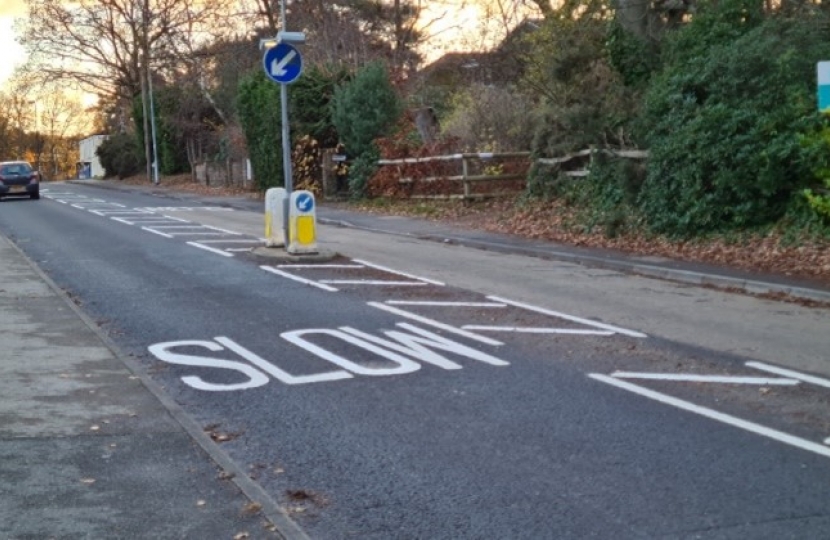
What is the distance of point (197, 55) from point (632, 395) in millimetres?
46186

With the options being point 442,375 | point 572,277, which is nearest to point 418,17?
point 572,277

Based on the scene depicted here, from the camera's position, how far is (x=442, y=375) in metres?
8.83

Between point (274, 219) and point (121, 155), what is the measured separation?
176ft

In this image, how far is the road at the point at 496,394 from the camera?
558 centimetres

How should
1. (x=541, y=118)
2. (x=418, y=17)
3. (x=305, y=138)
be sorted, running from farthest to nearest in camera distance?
1. (x=418, y=17)
2. (x=305, y=138)
3. (x=541, y=118)

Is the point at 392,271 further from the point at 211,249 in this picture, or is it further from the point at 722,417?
the point at 722,417

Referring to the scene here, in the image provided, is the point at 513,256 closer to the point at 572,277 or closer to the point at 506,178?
the point at 572,277

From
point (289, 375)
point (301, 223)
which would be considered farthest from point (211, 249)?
point (289, 375)

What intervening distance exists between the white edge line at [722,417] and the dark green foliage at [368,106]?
23919 millimetres

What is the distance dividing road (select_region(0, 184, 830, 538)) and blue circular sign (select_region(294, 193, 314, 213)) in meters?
1.79

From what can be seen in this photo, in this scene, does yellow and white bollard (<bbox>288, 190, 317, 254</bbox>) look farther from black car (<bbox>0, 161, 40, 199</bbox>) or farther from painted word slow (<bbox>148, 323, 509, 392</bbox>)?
black car (<bbox>0, 161, 40, 199</bbox>)

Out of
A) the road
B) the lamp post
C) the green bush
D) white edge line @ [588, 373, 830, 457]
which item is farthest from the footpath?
the lamp post

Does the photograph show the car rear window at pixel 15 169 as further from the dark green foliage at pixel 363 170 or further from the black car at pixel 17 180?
the dark green foliage at pixel 363 170

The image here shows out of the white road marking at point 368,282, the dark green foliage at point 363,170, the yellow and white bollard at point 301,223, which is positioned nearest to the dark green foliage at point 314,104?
the dark green foliage at point 363,170
